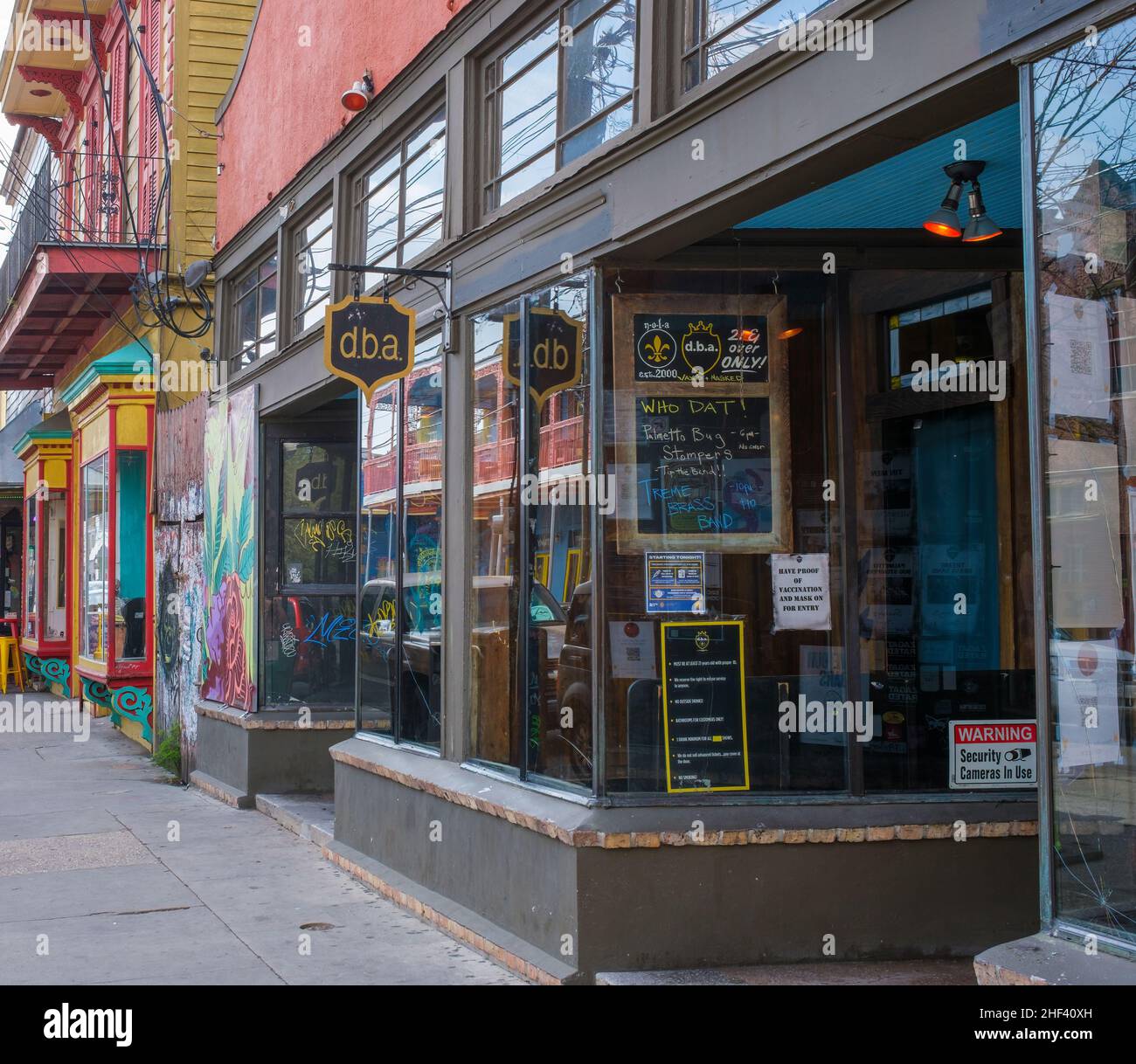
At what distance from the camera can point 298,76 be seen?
10.9m

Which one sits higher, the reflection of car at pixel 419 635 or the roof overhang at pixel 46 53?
the roof overhang at pixel 46 53

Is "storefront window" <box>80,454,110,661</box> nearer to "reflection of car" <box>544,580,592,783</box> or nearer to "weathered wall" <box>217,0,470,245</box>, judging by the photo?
"weathered wall" <box>217,0,470,245</box>

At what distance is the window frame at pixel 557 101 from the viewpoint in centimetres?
632

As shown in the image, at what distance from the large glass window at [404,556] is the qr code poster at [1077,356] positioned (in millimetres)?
4550

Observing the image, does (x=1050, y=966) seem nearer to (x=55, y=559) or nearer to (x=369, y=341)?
(x=369, y=341)

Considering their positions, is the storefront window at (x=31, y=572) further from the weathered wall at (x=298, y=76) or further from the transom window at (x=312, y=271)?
the transom window at (x=312, y=271)

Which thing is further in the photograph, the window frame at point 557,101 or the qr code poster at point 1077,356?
the window frame at point 557,101

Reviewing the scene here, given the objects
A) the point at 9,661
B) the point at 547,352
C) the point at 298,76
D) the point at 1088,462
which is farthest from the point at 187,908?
the point at 9,661

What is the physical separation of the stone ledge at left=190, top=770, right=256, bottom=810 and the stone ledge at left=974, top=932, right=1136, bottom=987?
8.70 meters

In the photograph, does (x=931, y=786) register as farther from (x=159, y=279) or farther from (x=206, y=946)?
(x=159, y=279)

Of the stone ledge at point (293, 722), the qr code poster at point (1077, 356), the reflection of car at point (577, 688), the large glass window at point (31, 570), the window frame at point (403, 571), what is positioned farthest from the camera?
the large glass window at point (31, 570)

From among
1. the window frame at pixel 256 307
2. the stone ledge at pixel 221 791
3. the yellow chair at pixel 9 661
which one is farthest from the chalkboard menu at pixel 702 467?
the yellow chair at pixel 9 661

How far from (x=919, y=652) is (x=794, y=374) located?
1.44m

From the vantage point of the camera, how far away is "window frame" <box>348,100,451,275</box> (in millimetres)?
Result: 8336
